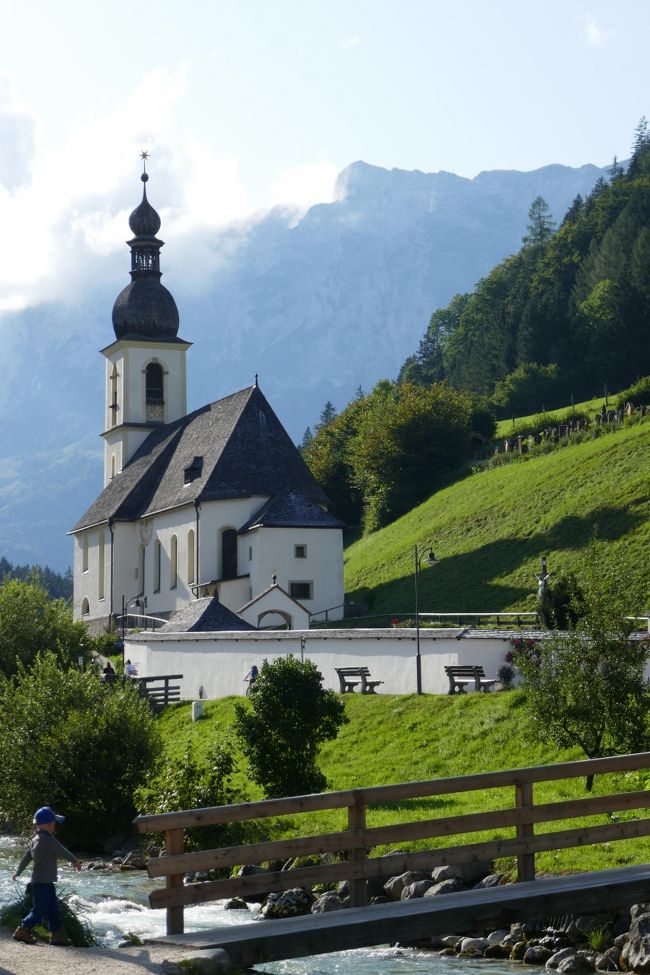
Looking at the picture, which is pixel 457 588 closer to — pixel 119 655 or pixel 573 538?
pixel 573 538

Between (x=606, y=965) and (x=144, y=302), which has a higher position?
(x=144, y=302)

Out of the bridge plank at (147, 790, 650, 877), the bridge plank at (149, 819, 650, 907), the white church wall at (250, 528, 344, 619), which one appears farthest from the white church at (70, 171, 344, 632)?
the bridge plank at (149, 819, 650, 907)

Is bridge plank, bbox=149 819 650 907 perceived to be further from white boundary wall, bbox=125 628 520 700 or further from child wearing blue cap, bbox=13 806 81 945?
white boundary wall, bbox=125 628 520 700

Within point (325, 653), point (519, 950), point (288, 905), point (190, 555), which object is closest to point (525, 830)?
point (519, 950)

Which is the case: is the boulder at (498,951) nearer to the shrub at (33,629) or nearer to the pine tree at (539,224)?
the shrub at (33,629)

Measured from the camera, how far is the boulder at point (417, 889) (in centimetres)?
1995

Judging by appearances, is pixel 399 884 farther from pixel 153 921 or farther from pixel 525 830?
pixel 525 830

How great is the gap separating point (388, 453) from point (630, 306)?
2854cm

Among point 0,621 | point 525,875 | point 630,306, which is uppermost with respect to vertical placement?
point 630,306

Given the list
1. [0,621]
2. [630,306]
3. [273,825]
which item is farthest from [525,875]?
[630,306]

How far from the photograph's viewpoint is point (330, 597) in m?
60.2

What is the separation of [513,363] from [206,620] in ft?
237

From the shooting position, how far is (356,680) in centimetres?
3853

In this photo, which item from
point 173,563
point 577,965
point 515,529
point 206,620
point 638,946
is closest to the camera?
point 638,946
